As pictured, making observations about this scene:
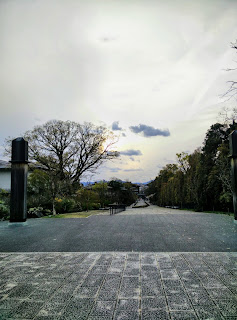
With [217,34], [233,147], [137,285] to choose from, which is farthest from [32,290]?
[217,34]

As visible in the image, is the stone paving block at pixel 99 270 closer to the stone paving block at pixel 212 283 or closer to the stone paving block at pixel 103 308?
the stone paving block at pixel 103 308

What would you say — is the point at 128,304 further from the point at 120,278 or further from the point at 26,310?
the point at 26,310

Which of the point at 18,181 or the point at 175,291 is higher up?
the point at 18,181

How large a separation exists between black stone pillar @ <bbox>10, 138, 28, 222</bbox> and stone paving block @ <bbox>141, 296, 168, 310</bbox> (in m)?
6.40

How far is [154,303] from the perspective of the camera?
2.42m

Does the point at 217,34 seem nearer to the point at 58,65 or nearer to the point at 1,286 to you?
the point at 58,65

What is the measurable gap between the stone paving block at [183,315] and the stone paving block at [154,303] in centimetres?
13

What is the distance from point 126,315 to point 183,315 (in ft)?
1.89

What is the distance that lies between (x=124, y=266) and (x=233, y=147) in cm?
568

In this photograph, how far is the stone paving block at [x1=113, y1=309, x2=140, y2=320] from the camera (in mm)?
2154

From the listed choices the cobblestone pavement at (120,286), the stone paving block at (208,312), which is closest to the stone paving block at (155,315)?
the cobblestone pavement at (120,286)

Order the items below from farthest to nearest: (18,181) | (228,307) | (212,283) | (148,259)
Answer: (18,181) < (148,259) < (212,283) < (228,307)

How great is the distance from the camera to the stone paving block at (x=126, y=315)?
215 centimetres

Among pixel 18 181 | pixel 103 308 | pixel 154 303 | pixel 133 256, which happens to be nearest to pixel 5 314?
pixel 103 308
